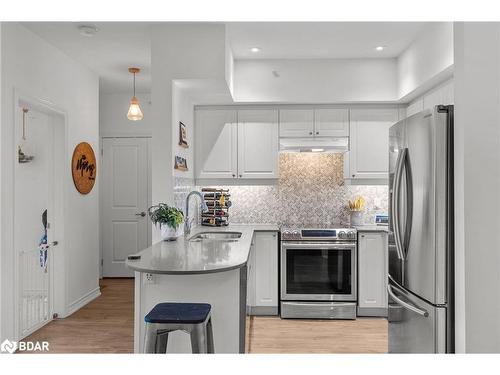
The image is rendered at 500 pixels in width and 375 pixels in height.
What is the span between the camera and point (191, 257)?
232 cm

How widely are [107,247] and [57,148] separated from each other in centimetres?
208

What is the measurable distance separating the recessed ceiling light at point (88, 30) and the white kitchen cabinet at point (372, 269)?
3.10 meters

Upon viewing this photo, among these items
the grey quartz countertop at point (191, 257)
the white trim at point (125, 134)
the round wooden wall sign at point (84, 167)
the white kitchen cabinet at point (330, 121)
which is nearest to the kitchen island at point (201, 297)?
the grey quartz countertop at point (191, 257)

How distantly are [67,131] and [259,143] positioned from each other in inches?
78.6

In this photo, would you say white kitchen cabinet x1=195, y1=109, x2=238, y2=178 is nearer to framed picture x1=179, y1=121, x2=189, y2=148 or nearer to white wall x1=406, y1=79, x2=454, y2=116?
framed picture x1=179, y1=121, x2=189, y2=148

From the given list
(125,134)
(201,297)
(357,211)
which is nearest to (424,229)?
(201,297)

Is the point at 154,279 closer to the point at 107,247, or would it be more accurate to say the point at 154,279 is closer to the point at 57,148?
the point at 57,148

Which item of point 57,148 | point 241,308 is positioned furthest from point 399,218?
point 57,148

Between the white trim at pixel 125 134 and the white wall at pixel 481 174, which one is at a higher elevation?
the white trim at pixel 125 134

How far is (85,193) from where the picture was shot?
172 inches

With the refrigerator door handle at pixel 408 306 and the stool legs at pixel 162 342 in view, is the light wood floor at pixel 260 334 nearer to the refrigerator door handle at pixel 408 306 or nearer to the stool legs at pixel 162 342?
the refrigerator door handle at pixel 408 306

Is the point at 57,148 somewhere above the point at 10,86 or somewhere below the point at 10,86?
below

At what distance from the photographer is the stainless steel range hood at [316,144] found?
4207 mm

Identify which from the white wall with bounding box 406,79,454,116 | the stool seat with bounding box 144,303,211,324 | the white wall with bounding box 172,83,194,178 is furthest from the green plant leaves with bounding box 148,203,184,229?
the white wall with bounding box 406,79,454,116
